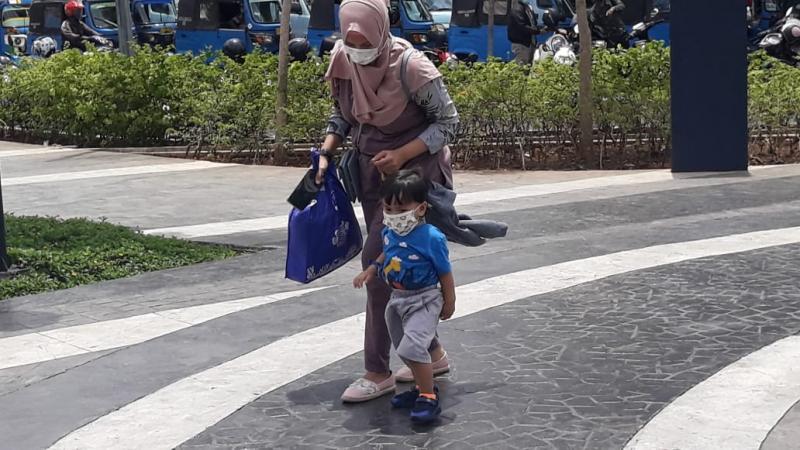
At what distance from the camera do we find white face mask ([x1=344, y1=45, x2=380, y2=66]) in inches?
196

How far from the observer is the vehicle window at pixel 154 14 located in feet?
98.9

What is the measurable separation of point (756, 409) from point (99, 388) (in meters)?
2.75

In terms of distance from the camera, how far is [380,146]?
521 centimetres

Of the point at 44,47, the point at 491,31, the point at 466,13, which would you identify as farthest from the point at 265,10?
the point at 491,31

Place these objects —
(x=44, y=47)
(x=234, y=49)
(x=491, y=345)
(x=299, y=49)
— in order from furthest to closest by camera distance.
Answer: (x=44, y=47) → (x=234, y=49) → (x=299, y=49) → (x=491, y=345)

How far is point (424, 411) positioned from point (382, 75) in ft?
4.36

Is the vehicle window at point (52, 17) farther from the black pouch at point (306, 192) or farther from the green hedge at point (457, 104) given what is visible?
the black pouch at point (306, 192)

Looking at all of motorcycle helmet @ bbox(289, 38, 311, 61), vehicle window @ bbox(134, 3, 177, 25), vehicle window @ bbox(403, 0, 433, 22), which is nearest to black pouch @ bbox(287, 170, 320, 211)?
motorcycle helmet @ bbox(289, 38, 311, 61)

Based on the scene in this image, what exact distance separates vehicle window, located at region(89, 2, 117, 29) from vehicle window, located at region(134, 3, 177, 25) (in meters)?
0.73

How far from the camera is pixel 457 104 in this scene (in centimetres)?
1305

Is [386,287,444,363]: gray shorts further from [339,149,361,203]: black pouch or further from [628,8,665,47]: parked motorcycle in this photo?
[628,8,665,47]: parked motorcycle

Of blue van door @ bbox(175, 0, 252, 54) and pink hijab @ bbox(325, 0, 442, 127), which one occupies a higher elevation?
blue van door @ bbox(175, 0, 252, 54)

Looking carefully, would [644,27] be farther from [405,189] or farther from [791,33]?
[405,189]

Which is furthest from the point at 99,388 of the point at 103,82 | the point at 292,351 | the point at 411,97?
the point at 103,82
